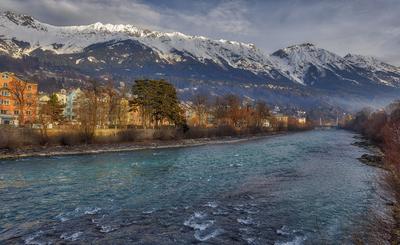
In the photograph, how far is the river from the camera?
64.7ft

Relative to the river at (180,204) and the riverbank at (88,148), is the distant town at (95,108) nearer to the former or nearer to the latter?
the riverbank at (88,148)

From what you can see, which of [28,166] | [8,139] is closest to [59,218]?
[28,166]

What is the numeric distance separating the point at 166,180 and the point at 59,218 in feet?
49.8

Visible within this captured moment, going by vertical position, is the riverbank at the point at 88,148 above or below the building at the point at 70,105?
below

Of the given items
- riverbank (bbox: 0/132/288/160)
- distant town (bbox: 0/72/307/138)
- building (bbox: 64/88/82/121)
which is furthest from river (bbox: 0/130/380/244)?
building (bbox: 64/88/82/121)

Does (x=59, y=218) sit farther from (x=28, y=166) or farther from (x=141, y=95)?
(x=141, y=95)

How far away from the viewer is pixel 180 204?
2662 centimetres

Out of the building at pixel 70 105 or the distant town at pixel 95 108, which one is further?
the building at pixel 70 105

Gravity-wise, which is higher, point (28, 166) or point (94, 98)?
point (94, 98)

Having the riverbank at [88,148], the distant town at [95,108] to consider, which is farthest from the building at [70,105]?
the riverbank at [88,148]

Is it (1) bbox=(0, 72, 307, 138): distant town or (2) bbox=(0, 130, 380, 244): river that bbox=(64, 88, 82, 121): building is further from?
(2) bbox=(0, 130, 380, 244): river

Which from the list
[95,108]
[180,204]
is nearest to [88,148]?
[95,108]

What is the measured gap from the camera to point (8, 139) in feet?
199

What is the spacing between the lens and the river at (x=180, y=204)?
1973 centimetres
